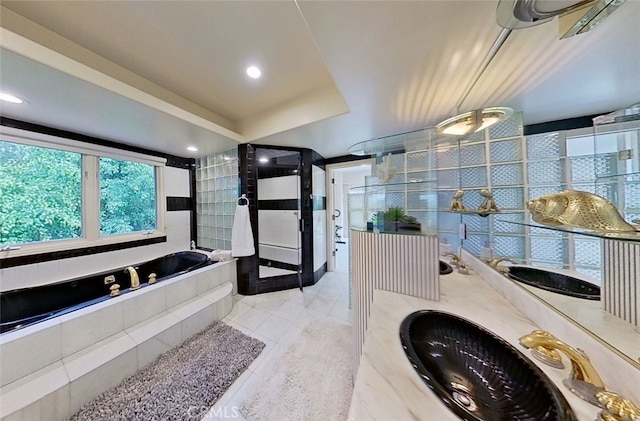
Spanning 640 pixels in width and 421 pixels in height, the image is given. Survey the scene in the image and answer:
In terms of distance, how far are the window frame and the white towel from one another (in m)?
1.33

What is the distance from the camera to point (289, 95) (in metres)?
2.05

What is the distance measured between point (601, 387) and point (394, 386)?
1.62ft

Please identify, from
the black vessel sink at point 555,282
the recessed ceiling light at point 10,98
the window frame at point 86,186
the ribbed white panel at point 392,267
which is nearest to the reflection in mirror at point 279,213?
the window frame at point 86,186

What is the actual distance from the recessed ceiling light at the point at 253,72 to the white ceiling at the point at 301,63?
2.6 inches

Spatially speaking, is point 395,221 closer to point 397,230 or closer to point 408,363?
point 397,230

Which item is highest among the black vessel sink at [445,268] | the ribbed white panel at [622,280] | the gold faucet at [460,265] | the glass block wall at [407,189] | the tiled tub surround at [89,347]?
the glass block wall at [407,189]

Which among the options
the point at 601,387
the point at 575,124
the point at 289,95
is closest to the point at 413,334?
the point at 601,387

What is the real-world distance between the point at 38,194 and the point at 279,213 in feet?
8.27

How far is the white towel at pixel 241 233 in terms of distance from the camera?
2.63 m

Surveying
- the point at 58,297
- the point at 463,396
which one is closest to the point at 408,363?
the point at 463,396

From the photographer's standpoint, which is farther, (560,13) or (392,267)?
(392,267)

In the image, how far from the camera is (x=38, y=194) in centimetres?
197

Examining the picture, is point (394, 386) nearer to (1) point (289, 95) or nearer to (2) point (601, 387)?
(2) point (601, 387)

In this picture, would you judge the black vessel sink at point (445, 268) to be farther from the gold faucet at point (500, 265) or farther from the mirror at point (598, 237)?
the mirror at point (598, 237)
